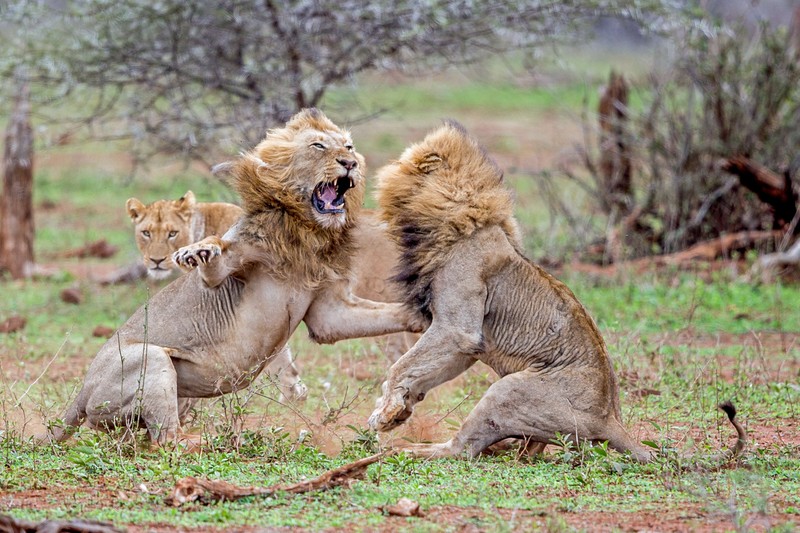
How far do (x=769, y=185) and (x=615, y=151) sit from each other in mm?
1876

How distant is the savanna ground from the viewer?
12.8 feet

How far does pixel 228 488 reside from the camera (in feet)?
13.0

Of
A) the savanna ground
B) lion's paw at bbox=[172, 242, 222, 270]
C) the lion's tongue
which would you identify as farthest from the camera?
the lion's tongue

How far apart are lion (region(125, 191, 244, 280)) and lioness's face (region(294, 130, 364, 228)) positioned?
1891 millimetres

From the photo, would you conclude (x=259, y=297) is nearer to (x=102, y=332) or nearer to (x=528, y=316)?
(x=528, y=316)

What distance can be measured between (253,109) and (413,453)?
5.16 m

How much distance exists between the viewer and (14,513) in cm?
375

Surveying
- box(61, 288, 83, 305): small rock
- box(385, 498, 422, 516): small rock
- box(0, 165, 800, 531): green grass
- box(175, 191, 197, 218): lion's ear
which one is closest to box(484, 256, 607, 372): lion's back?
box(0, 165, 800, 531): green grass

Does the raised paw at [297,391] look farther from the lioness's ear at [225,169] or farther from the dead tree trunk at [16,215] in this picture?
the dead tree trunk at [16,215]

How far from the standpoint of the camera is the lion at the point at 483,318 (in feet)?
15.9

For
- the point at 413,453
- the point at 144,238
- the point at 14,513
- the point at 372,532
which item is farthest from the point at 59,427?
the point at 144,238

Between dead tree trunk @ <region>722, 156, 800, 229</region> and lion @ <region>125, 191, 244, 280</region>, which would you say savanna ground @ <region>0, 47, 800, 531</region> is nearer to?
dead tree trunk @ <region>722, 156, 800, 229</region>

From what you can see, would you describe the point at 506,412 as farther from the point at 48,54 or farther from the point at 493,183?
the point at 48,54

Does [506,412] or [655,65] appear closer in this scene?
[506,412]
